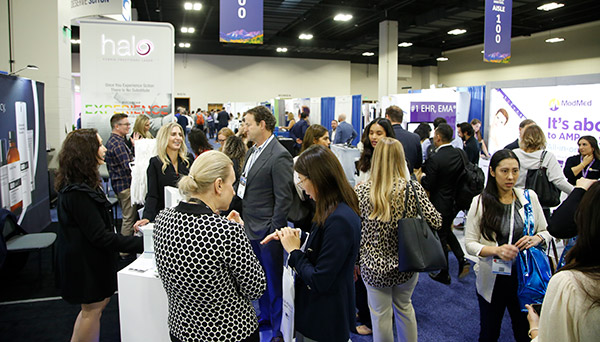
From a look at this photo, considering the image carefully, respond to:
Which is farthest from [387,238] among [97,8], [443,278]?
[97,8]

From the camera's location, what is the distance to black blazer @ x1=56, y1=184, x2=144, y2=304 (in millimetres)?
2025

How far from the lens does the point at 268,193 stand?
2646 mm

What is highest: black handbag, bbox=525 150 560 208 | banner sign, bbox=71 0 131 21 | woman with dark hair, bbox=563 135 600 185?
banner sign, bbox=71 0 131 21

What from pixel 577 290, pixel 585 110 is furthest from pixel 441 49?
pixel 577 290

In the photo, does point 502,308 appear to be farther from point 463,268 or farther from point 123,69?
point 123,69

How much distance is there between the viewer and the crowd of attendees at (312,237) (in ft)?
4.59

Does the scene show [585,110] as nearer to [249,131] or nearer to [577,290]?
[249,131]

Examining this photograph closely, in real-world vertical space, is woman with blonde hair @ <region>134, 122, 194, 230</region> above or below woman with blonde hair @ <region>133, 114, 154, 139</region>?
below

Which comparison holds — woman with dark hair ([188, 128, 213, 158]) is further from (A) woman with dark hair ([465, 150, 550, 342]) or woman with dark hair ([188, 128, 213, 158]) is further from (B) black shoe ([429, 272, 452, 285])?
(A) woman with dark hair ([465, 150, 550, 342])

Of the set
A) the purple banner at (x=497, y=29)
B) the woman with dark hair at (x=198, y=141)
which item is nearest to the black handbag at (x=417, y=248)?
the woman with dark hair at (x=198, y=141)

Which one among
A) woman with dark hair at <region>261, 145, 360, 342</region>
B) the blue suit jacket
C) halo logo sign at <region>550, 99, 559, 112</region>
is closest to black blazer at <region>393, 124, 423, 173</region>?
woman with dark hair at <region>261, 145, 360, 342</region>

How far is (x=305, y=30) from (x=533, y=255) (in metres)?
15.8

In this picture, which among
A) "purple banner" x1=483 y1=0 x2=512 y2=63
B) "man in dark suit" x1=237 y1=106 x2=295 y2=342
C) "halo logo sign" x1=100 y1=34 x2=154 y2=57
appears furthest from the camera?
"purple banner" x1=483 y1=0 x2=512 y2=63

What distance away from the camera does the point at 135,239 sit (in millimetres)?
2256
